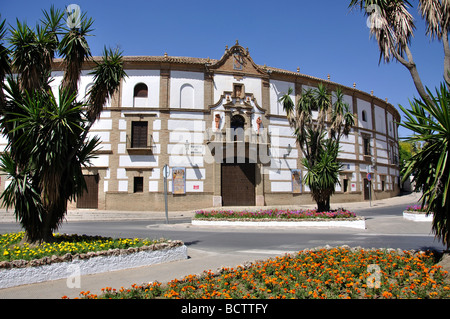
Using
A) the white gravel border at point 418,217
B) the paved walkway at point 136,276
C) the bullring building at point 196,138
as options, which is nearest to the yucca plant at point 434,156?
the paved walkway at point 136,276

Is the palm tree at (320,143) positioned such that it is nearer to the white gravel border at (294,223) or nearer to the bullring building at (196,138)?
the white gravel border at (294,223)

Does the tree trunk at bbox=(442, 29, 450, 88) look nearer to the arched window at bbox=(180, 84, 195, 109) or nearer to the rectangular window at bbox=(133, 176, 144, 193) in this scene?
the arched window at bbox=(180, 84, 195, 109)

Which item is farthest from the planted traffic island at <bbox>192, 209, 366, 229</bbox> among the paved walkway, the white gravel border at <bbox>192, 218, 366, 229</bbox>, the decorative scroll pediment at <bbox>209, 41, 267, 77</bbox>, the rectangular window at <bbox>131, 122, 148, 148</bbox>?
the decorative scroll pediment at <bbox>209, 41, 267, 77</bbox>

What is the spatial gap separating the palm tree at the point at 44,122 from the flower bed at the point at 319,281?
11.7ft

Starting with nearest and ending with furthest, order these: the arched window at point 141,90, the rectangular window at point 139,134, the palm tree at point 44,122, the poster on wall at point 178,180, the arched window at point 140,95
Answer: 1. the palm tree at point 44,122
2. the poster on wall at point 178,180
3. the rectangular window at point 139,134
4. the arched window at point 140,95
5. the arched window at point 141,90

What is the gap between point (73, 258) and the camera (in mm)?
6660

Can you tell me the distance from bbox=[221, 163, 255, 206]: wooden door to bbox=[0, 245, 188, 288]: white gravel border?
2003cm

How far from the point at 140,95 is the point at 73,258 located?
2313 centimetres

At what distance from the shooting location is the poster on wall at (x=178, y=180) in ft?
89.2

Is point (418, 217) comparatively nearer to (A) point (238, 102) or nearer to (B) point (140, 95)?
(A) point (238, 102)

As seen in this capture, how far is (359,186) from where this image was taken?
3528 centimetres

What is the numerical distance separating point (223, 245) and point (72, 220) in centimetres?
1494

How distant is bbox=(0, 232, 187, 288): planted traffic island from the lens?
237 inches

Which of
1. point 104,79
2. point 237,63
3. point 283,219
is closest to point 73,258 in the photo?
point 104,79
